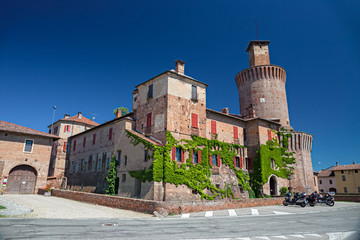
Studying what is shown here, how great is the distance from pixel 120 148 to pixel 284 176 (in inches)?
891

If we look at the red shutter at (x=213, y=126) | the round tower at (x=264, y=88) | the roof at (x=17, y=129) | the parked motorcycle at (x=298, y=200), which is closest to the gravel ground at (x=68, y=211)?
the roof at (x=17, y=129)

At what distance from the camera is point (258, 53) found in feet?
138

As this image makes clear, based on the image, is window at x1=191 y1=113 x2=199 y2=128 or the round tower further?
the round tower

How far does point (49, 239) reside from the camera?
24.4ft

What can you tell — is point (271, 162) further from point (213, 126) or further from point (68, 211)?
point (68, 211)

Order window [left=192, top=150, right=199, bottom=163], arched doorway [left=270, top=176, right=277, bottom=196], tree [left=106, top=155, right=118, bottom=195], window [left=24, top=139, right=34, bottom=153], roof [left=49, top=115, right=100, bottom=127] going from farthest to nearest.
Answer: roof [left=49, top=115, right=100, bottom=127]
arched doorway [left=270, top=176, right=277, bottom=196]
window [left=24, top=139, right=34, bottom=153]
tree [left=106, top=155, right=118, bottom=195]
window [left=192, top=150, right=199, bottom=163]

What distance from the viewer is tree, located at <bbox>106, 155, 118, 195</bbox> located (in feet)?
78.9

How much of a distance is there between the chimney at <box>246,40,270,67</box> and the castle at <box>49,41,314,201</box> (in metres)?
12.3

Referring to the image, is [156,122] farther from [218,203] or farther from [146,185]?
[218,203]

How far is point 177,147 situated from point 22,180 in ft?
66.9

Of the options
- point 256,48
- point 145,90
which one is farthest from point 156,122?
point 256,48

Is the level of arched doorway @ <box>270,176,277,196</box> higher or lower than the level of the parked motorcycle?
higher

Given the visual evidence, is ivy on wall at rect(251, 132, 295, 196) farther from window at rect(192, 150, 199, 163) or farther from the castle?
window at rect(192, 150, 199, 163)

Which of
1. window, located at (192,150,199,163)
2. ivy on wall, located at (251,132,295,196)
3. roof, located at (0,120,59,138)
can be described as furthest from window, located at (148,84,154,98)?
ivy on wall, located at (251,132,295,196)
